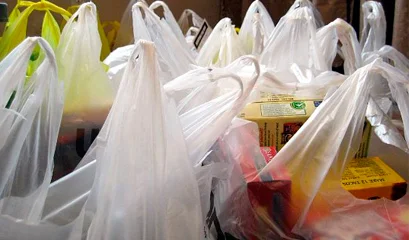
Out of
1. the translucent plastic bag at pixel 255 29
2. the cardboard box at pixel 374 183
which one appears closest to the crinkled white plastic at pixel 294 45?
the translucent plastic bag at pixel 255 29

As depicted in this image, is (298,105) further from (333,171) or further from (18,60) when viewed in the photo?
(18,60)

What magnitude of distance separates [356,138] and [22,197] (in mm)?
419

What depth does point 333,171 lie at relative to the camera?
0.53 metres

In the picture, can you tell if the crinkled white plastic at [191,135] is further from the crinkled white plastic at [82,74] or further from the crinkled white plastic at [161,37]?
the crinkled white plastic at [161,37]

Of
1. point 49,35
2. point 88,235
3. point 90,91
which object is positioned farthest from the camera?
point 49,35

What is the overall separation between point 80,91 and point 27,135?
16cm

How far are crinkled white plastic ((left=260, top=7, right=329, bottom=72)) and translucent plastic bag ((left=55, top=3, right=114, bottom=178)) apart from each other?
36cm

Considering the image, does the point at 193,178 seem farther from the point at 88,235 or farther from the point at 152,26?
the point at 152,26

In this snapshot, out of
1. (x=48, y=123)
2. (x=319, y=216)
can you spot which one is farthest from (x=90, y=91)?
(x=319, y=216)

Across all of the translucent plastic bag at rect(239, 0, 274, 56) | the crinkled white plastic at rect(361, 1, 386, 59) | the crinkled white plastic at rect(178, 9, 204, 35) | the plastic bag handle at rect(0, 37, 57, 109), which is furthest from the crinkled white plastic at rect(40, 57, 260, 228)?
the crinkled white plastic at rect(178, 9, 204, 35)

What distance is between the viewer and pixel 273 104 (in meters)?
0.68

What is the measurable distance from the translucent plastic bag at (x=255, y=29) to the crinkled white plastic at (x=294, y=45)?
4 centimetres

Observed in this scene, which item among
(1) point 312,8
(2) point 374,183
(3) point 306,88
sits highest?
(1) point 312,8

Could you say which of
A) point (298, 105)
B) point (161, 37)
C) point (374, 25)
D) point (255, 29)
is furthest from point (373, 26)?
point (161, 37)
